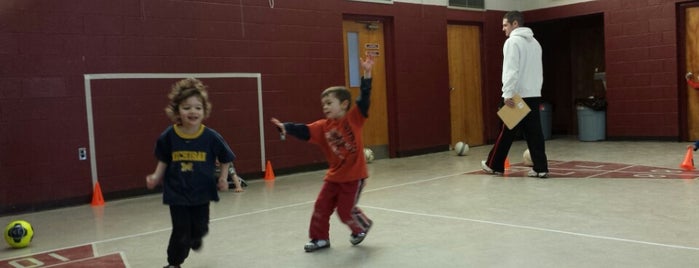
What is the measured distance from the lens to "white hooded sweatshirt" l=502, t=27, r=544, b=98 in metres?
7.22

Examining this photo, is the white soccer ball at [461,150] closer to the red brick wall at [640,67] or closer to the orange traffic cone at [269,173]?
the red brick wall at [640,67]

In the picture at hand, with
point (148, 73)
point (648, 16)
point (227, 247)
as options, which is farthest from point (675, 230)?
point (648, 16)

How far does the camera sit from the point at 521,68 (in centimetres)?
730

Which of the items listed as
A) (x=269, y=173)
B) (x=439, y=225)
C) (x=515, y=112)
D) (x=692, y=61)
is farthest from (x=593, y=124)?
(x=439, y=225)

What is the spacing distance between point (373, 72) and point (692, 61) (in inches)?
222

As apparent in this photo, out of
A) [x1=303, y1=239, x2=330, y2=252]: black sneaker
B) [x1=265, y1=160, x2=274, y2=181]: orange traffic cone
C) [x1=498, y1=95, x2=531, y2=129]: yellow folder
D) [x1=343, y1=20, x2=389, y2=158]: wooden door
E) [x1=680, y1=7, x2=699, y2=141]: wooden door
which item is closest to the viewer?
[x1=303, y1=239, x2=330, y2=252]: black sneaker

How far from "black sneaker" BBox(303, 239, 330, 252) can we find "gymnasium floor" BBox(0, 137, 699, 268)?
0.05 meters

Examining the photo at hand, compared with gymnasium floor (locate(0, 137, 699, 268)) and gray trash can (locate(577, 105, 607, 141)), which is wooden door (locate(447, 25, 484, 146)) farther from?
gymnasium floor (locate(0, 137, 699, 268))

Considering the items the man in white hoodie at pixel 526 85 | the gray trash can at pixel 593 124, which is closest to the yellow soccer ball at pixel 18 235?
the man in white hoodie at pixel 526 85

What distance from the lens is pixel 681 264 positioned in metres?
3.52

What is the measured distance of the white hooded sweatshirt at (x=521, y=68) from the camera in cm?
722

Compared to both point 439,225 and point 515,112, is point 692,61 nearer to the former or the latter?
point 515,112

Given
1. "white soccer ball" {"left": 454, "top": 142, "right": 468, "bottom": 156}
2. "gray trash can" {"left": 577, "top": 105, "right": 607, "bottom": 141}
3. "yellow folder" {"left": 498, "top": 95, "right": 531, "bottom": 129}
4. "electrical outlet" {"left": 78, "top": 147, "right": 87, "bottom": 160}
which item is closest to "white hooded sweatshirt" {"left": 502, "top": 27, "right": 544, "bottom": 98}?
"yellow folder" {"left": 498, "top": 95, "right": 531, "bottom": 129}

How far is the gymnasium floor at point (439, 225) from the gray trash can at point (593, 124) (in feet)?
13.2
